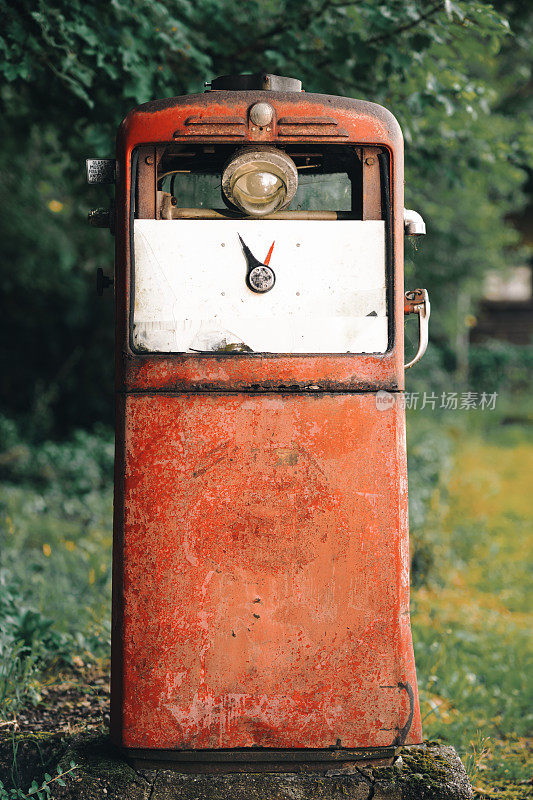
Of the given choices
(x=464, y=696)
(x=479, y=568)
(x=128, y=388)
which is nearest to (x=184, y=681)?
(x=128, y=388)

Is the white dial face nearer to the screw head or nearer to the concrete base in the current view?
the screw head

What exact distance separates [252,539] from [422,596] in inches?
125

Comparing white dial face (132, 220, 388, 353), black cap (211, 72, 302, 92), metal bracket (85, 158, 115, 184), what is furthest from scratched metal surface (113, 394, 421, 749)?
black cap (211, 72, 302, 92)

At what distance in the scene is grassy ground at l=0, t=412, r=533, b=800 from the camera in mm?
2928

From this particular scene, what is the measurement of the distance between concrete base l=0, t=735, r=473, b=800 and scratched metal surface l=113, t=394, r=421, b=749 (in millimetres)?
94

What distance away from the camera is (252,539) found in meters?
2.12

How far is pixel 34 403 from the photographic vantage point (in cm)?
837

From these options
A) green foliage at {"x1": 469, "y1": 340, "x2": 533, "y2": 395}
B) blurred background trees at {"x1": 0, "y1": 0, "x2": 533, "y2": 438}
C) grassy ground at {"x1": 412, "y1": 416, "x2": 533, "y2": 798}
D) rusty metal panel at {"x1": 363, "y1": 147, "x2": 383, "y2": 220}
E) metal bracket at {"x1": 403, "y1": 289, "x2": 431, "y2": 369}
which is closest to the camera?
rusty metal panel at {"x1": 363, "y1": 147, "x2": 383, "y2": 220}

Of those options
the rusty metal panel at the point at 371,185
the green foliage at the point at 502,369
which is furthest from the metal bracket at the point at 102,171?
the green foliage at the point at 502,369

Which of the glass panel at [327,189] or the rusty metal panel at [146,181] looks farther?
the glass panel at [327,189]

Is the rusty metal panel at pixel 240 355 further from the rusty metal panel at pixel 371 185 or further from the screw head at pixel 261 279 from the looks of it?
the screw head at pixel 261 279

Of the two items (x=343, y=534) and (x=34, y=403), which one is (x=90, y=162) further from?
(x=34, y=403)

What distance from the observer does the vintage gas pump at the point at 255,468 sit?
2.10m

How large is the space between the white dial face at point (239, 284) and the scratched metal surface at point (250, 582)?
159 millimetres
